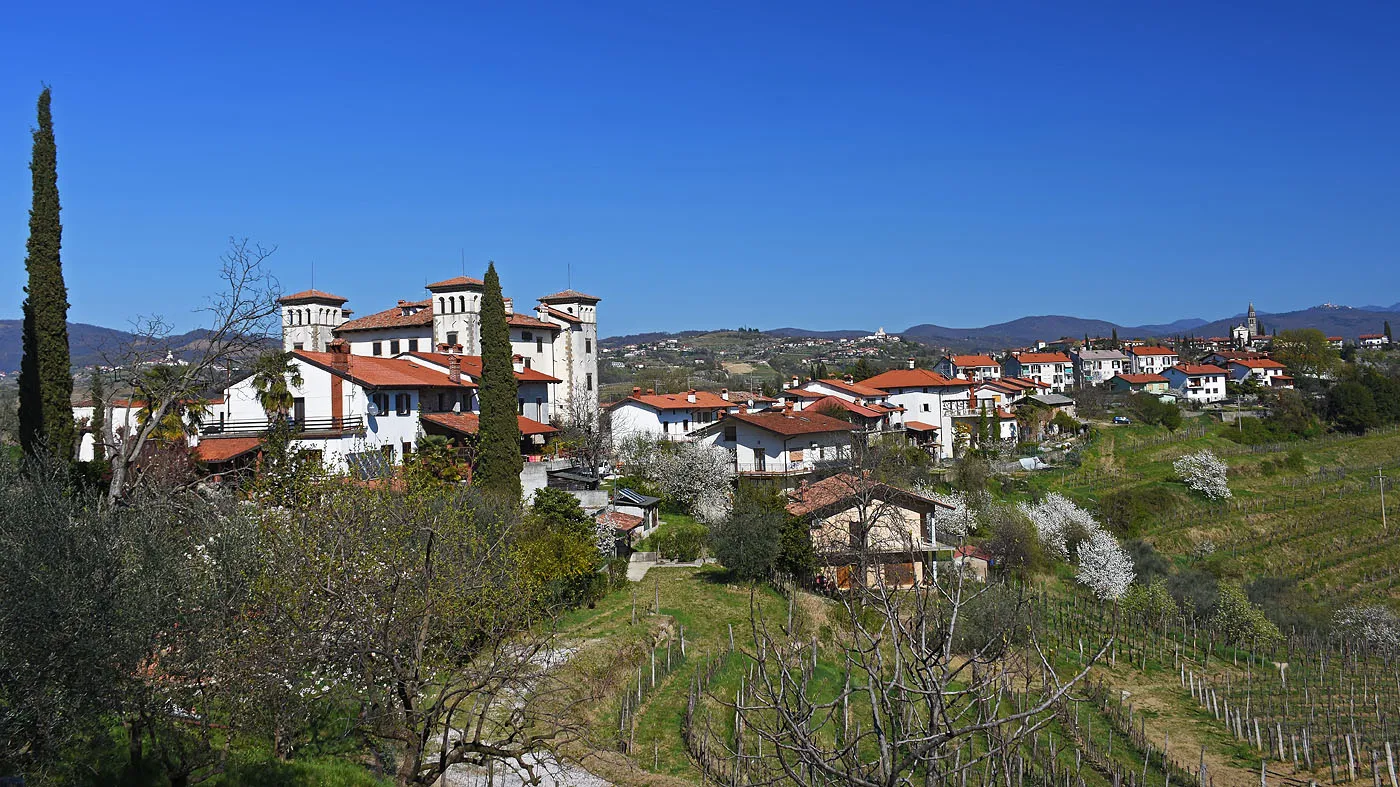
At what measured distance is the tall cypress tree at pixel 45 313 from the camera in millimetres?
26359

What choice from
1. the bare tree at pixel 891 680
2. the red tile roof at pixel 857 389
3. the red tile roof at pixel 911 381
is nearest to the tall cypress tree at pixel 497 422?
the bare tree at pixel 891 680

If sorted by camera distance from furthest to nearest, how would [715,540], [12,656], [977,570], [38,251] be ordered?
[977,570] < [715,540] < [38,251] < [12,656]

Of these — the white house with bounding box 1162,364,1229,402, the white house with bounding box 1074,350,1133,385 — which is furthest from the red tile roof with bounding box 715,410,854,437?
the white house with bounding box 1074,350,1133,385

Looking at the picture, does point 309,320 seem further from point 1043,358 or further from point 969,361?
point 1043,358

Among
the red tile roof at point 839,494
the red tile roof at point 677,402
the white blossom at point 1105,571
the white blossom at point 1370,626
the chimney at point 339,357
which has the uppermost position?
the chimney at point 339,357

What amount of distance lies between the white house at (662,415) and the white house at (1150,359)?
8938cm

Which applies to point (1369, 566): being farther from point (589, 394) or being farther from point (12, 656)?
point (12, 656)

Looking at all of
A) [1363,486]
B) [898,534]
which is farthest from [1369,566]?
[898,534]

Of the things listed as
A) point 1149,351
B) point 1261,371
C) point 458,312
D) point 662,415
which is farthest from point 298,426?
point 1149,351

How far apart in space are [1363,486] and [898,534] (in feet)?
157

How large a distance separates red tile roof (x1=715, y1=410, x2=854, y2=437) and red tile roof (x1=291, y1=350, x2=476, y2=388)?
18.7 m

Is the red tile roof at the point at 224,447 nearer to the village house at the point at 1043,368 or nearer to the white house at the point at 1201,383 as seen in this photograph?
the white house at the point at 1201,383

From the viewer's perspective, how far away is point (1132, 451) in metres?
77.6

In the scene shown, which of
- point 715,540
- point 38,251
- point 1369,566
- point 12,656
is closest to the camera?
point 12,656
